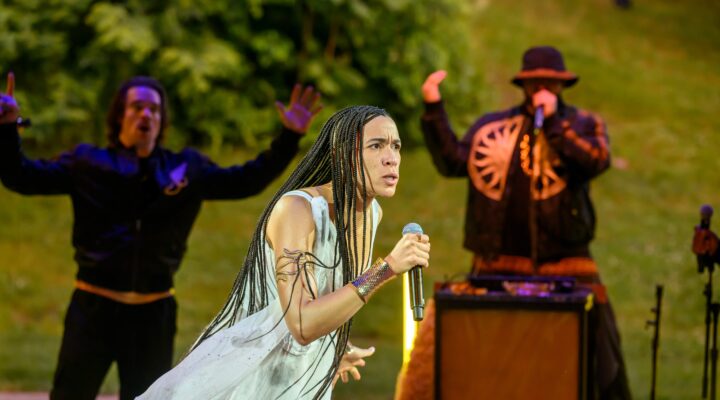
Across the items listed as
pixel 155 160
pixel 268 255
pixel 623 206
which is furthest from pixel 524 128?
pixel 623 206

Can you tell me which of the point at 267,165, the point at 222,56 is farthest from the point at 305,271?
the point at 222,56

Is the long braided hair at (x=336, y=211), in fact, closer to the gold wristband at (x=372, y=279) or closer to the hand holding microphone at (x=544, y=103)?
the gold wristband at (x=372, y=279)

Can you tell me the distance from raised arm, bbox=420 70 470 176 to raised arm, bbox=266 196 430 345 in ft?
9.41

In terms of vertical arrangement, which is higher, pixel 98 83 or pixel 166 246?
pixel 98 83

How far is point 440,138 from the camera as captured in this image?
6.11 meters

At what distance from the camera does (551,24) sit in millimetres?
12477

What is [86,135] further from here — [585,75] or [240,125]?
[585,75]

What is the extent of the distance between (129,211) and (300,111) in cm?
85

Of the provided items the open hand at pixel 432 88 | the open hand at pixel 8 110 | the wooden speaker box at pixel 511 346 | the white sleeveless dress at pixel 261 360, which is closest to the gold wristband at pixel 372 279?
the white sleeveless dress at pixel 261 360

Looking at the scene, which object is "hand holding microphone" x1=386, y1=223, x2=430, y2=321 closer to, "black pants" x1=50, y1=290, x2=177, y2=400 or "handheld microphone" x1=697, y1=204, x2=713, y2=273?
"black pants" x1=50, y1=290, x2=177, y2=400

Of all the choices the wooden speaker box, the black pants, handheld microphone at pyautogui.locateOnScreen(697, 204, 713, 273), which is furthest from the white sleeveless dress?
handheld microphone at pyautogui.locateOnScreen(697, 204, 713, 273)

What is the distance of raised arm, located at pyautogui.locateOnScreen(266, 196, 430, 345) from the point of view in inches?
124

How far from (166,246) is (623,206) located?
640 centimetres

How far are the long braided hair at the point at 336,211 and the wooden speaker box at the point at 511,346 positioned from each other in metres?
1.87
